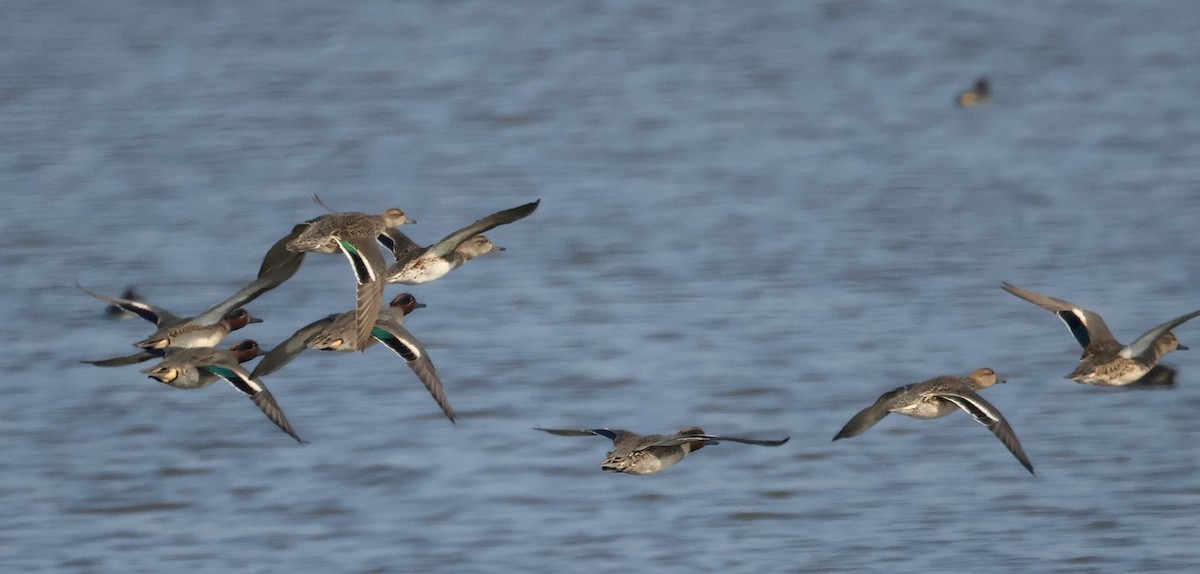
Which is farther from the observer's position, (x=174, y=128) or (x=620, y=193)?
(x=174, y=128)

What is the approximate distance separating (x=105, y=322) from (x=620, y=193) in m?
5.53

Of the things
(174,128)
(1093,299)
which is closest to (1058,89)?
(1093,299)

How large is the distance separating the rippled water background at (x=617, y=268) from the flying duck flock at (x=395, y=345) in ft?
3.34

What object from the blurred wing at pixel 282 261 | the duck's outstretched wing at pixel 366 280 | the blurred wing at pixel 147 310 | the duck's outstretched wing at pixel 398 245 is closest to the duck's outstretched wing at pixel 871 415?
the duck's outstretched wing at pixel 366 280

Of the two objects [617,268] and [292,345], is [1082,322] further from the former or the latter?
[617,268]

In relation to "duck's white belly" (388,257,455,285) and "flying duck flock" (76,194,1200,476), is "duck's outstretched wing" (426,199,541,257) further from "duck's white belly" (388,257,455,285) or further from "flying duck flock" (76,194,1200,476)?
"duck's white belly" (388,257,455,285)

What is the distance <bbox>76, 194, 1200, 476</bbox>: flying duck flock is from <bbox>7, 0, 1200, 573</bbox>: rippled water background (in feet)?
3.34

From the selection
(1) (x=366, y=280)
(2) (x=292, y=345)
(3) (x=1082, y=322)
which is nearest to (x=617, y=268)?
(3) (x=1082, y=322)

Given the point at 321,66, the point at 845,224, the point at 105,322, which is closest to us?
the point at 105,322

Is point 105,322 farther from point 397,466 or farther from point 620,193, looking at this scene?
point 620,193

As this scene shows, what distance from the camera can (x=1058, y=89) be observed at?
23391 mm

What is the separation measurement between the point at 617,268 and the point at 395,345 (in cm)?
626

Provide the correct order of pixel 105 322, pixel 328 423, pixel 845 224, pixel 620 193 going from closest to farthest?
pixel 328 423, pixel 105 322, pixel 845 224, pixel 620 193

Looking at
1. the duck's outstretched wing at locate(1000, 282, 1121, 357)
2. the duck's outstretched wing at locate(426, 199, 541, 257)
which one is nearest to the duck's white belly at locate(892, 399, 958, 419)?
the duck's outstretched wing at locate(1000, 282, 1121, 357)
